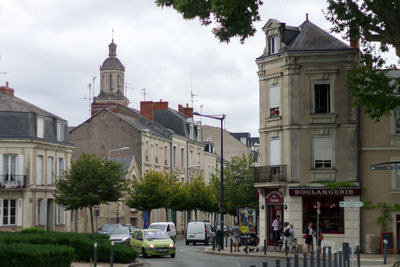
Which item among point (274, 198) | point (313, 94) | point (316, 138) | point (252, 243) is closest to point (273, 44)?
point (313, 94)

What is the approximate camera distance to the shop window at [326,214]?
1558 inches

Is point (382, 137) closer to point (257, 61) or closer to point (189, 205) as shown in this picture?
point (257, 61)

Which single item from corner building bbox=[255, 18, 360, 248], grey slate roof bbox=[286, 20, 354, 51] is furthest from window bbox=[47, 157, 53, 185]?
grey slate roof bbox=[286, 20, 354, 51]

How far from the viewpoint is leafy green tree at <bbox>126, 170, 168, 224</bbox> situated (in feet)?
213

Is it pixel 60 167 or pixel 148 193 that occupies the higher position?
pixel 60 167

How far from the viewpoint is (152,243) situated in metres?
35.7

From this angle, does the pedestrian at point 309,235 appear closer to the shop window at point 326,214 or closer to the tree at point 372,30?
the shop window at point 326,214

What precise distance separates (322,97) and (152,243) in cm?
1190

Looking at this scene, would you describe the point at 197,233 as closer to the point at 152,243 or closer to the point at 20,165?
the point at 20,165

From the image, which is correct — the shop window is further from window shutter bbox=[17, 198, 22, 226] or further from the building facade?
window shutter bbox=[17, 198, 22, 226]

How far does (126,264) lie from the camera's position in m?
29.3

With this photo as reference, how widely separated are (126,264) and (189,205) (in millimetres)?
42231

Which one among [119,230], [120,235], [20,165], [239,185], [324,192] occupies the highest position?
[20,165]

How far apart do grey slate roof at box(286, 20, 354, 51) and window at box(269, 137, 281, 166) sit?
16.2 feet
